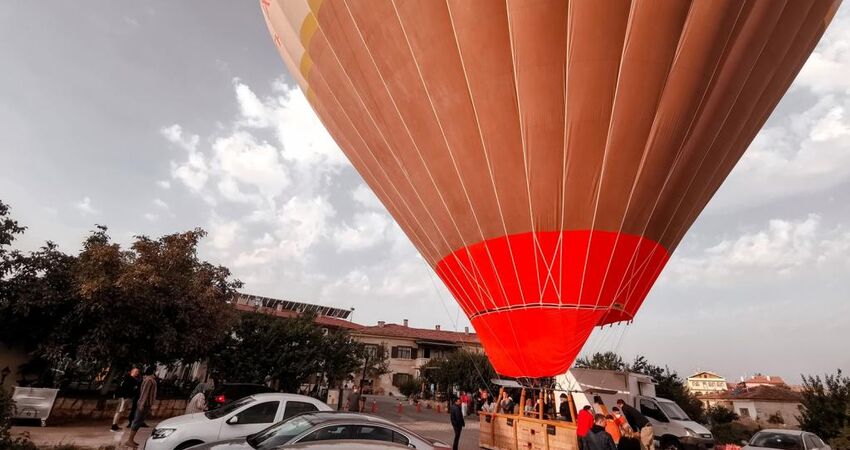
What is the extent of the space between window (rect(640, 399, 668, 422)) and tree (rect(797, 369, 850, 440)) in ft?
25.0

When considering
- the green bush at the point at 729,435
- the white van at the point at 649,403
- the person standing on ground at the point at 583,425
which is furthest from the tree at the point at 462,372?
the person standing on ground at the point at 583,425

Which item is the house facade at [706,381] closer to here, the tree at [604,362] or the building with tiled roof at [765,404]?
the building with tiled roof at [765,404]

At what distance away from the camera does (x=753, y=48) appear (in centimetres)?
841

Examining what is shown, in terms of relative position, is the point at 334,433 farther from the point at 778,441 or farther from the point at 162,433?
the point at 778,441

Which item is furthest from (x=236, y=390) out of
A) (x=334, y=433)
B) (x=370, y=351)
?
(x=370, y=351)

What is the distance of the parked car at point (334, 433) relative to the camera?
19.4ft

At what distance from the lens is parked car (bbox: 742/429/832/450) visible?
1237 cm

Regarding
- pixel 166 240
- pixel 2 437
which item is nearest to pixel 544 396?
pixel 2 437

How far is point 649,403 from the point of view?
50.1 ft

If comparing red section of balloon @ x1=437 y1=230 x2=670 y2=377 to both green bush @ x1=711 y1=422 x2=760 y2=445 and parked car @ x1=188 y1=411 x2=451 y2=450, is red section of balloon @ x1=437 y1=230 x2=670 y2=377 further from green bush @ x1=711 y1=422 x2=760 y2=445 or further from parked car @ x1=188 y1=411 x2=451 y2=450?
green bush @ x1=711 y1=422 x2=760 y2=445

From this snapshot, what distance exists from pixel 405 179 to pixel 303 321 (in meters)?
14.3

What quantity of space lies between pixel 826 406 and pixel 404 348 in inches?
1365

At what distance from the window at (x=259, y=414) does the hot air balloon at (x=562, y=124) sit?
4.74 m

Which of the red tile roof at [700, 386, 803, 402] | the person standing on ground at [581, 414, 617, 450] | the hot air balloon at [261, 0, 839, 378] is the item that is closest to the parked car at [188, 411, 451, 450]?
the person standing on ground at [581, 414, 617, 450]
